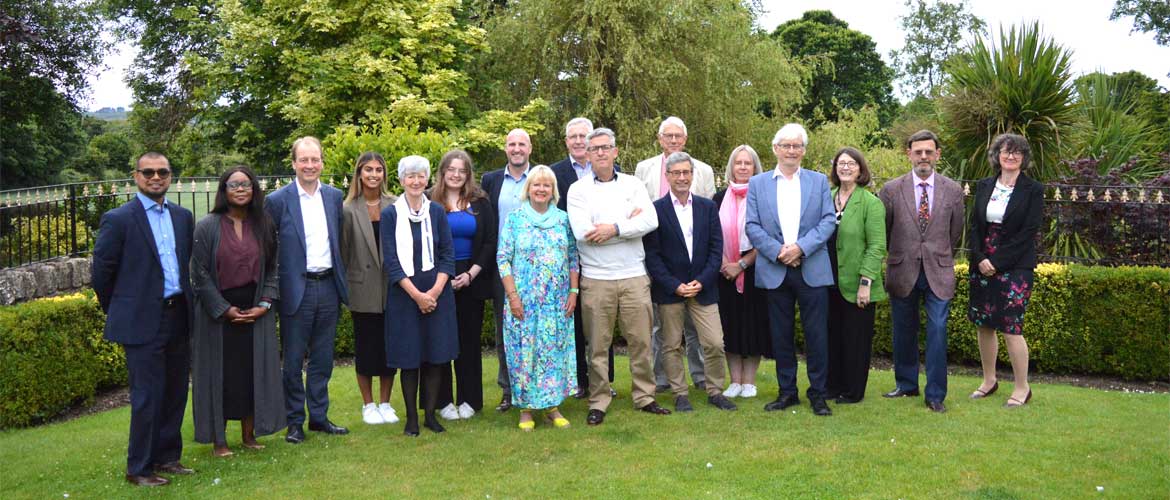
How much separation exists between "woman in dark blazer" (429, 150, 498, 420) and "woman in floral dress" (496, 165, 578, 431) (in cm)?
36

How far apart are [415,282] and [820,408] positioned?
9.89 feet

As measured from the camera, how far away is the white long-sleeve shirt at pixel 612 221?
6176 millimetres

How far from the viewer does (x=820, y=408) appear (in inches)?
253

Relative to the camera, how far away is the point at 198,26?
2066cm

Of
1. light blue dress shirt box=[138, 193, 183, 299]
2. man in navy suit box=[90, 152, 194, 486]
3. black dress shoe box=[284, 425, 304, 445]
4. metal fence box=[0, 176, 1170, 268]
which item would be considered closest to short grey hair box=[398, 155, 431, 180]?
man in navy suit box=[90, 152, 194, 486]

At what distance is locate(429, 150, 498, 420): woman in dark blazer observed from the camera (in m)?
6.41

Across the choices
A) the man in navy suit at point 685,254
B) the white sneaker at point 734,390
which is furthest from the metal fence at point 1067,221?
the man in navy suit at point 685,254

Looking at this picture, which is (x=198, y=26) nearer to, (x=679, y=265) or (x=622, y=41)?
(x=622, y=41)

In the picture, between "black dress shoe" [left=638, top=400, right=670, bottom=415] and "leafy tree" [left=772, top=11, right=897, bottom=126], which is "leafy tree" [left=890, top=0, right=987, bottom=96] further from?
"black dress shoe" [left=638, top=400, right=670, bottom=415]

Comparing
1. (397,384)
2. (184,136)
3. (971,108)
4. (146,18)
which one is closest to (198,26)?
(184,136)

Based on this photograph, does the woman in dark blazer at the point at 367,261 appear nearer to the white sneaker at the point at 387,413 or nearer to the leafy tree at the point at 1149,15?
the white sneaker at the point at 387,413

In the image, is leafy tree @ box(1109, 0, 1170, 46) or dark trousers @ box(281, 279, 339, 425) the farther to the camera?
leafy tree @ box(1109, 0, 1170, 46)

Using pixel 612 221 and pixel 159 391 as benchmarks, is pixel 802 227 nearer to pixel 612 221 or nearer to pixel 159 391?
pixel 612 221

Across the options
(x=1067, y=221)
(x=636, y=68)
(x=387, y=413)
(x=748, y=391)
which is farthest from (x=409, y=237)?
(x=636, y=68)
